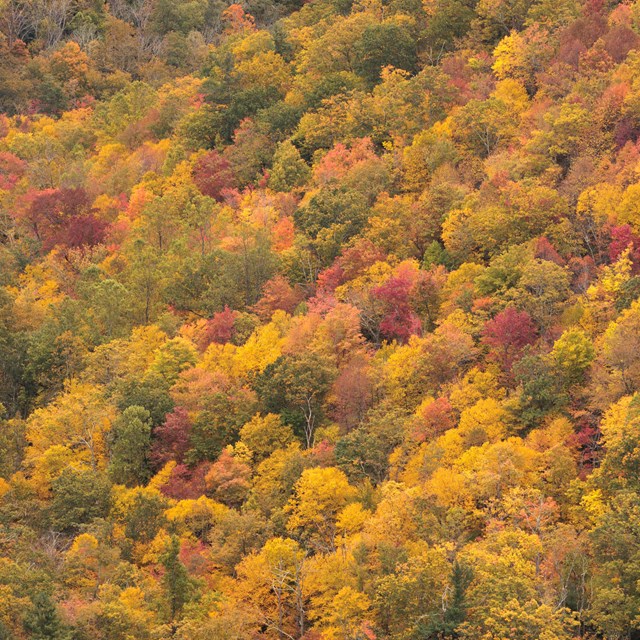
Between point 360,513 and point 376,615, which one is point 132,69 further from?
point 376,615

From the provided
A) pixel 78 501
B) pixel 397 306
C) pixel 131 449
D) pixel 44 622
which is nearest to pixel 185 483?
pixel 131 449

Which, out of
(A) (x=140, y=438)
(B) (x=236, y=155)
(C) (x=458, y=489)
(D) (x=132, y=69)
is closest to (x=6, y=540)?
(A) (x=140, y=438)

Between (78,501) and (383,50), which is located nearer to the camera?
(78,501)

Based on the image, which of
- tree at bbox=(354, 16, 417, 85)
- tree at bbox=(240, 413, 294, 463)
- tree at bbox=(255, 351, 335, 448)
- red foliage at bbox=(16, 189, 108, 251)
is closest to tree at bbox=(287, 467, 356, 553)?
tree at bbox=(240, 413, 294, 463)

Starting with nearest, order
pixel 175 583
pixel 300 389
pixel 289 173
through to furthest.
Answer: pixel 175 583, pixel 300 389, pixel 289 173

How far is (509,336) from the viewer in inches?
2840

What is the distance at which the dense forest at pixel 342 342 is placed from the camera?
58.0m

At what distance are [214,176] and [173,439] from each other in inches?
1446

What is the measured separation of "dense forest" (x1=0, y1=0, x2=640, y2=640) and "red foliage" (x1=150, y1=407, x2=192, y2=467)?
18cm

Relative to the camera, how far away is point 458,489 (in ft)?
203

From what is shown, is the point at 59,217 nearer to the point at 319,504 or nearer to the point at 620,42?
the point at 620,42

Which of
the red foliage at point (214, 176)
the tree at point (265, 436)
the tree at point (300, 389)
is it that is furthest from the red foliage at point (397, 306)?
the red foliage at point (214, 176)

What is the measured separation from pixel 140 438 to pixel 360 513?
1739cm

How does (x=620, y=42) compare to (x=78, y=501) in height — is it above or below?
above
